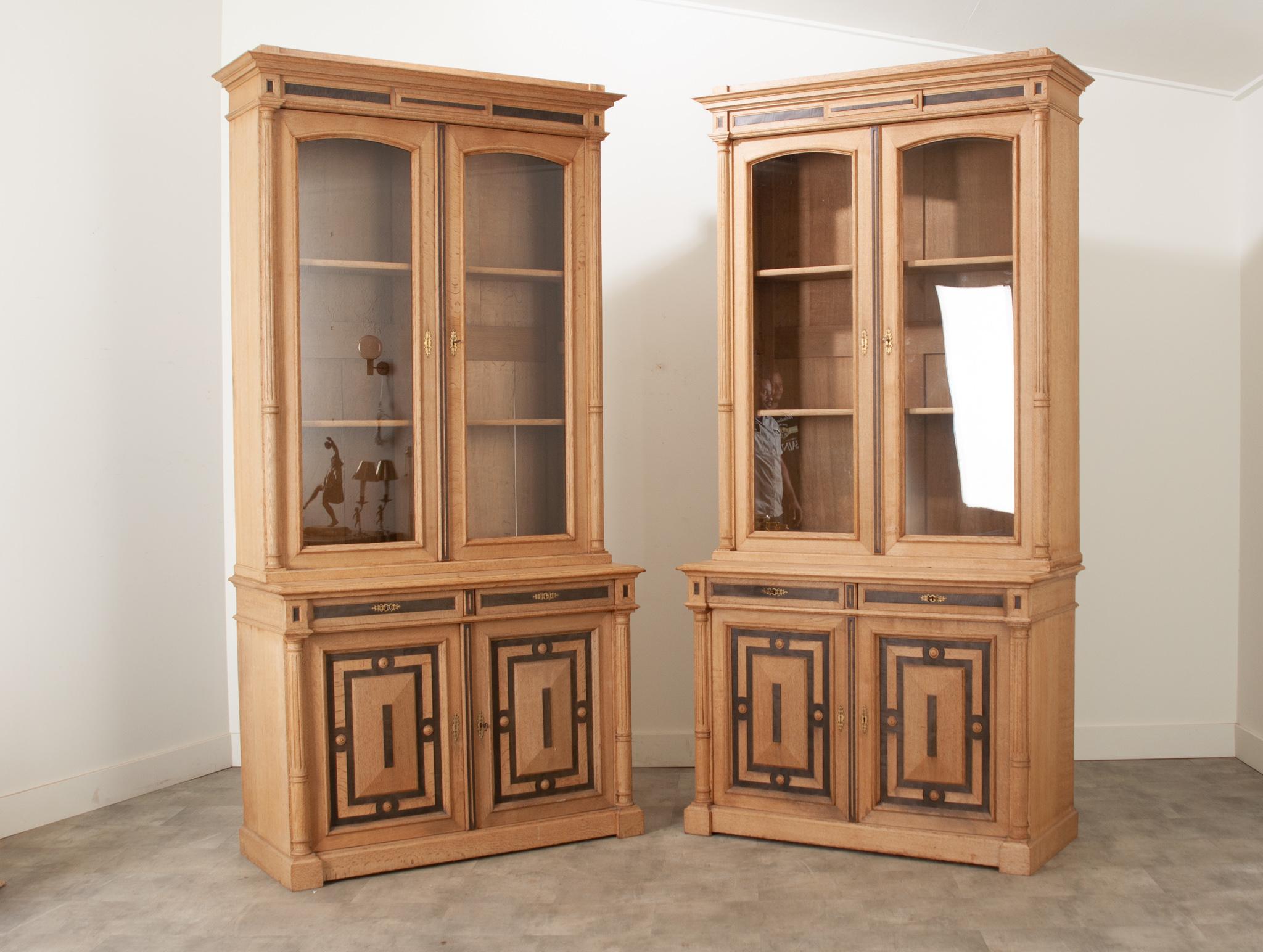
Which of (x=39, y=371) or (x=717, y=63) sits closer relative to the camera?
(x=39, y=371)

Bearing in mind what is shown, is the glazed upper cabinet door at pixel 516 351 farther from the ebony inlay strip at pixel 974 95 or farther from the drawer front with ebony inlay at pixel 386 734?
the ebony inlay strip at pixel 974 95

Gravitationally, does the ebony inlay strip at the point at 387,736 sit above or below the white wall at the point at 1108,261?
below

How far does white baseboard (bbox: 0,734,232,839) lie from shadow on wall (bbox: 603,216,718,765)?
5.57ft

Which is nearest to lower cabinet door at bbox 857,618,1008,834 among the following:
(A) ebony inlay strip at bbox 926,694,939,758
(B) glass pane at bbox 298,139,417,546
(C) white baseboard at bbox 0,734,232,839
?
(A) ebony inlay strip at bbox 926,694,939,758

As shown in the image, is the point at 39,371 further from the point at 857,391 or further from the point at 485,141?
the point at 857,391

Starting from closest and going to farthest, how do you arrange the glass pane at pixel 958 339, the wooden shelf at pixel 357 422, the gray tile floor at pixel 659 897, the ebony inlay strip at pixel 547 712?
the gray tile floor at pixel 659 897, the wooden shelf at pixel 357 422, the glass pane at pixel 958 339, the ebony inlay strip at pixel 547 712

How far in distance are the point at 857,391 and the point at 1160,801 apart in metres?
1.84

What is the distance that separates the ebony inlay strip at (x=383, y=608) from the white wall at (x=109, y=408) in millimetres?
1251

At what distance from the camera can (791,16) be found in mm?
4559

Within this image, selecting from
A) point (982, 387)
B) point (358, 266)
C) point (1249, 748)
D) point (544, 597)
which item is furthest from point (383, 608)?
point (1249, 748)

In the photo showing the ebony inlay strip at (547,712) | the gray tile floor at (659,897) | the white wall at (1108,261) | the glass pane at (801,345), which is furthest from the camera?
the white wall at (1108,261)

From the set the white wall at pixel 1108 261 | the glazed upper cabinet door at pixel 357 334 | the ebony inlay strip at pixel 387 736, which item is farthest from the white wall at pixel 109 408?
the ebony inlay strip at pixel 387 736

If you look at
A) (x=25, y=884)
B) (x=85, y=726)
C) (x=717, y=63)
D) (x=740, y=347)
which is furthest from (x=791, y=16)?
(x=25, y=884)

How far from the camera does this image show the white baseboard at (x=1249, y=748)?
14.3ft
